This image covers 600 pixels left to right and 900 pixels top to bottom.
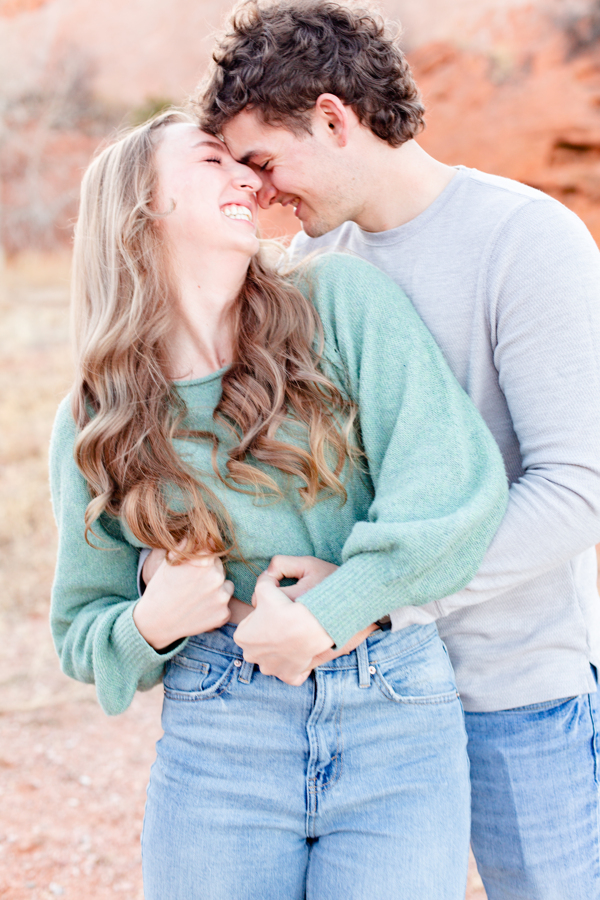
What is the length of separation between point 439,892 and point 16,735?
2580 millimetres

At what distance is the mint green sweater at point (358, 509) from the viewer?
1387 millimetres

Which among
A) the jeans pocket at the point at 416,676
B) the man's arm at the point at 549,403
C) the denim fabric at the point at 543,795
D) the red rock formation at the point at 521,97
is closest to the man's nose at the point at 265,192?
the man's arm at the point at 549,403

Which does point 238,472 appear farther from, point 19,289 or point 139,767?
point 19,289

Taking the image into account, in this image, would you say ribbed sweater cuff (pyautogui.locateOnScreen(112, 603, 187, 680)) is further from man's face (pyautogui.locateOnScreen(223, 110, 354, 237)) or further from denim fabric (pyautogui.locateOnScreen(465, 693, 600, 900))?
man's face (pyautogui.locateOnScreen(223, 110, 354, 237))

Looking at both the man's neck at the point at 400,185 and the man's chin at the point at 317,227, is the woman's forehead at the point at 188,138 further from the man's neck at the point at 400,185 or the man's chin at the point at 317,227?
the man's neck at the point at 400,185

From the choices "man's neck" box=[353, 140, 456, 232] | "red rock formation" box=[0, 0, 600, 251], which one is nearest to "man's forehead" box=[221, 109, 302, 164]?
"man's neck" box=[353, 140, 456, 232]

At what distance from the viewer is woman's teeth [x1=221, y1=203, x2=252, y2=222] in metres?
1.77

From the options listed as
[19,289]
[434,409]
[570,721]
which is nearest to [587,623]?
[570,721]

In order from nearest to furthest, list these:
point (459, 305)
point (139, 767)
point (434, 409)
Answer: point (434, 409) < point (459, 305) < point (139, 767)

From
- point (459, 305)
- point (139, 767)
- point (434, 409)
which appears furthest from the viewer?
point (139, 767)

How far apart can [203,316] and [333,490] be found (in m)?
0.58

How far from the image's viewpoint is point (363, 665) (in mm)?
1470

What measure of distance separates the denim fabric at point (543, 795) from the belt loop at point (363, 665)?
43 centimetres

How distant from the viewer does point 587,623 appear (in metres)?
1.67
